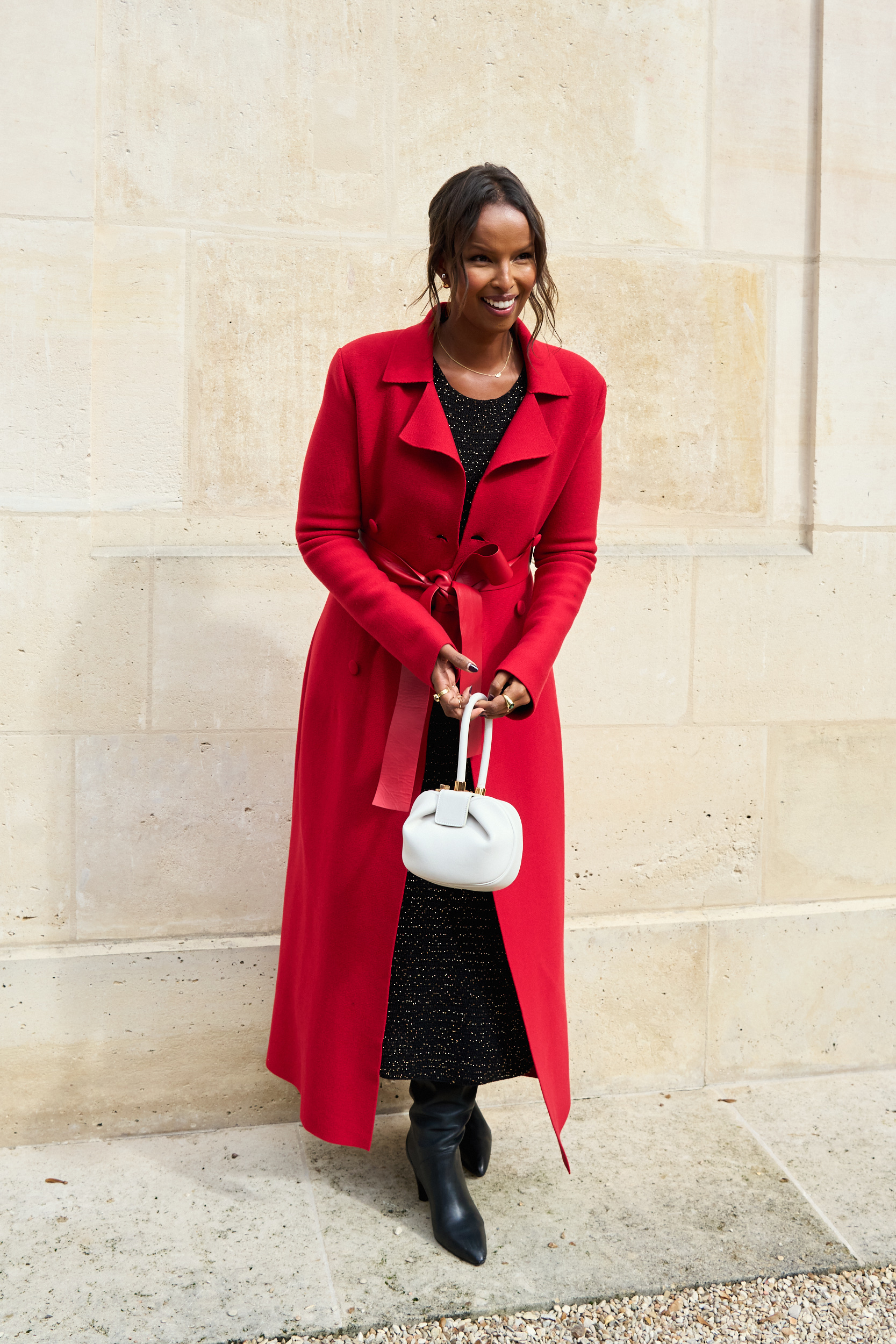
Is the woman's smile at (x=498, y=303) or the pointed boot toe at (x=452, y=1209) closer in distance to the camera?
the woman's smile at (x=498, y=303)

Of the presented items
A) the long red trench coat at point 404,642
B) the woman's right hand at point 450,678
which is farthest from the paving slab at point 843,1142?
the woman's right hand at point 450,678

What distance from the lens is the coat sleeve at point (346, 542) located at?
2473 millimetres

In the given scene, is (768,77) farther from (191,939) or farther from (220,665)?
(191,939)

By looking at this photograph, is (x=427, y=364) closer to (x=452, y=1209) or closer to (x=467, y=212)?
(x=467, y=212)

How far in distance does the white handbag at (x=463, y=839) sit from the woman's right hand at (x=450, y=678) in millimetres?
89

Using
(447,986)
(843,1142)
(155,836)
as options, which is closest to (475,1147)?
(447,986)

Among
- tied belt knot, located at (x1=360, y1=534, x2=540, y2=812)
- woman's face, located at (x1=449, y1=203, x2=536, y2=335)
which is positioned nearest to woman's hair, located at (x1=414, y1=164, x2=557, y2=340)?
woman's face, located at (x1=449, y1=203, x2=536, y2=335)

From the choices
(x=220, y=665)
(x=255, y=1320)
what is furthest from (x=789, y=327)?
(x=255, y=1320)

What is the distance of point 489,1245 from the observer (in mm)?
2756

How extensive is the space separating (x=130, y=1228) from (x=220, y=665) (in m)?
1.40

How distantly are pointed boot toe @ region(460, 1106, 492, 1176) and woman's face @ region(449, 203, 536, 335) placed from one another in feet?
6.13

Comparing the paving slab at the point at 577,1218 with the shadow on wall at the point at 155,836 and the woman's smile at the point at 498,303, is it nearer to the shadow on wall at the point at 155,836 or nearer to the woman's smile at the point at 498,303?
the shadow on wall at the point at 155,836

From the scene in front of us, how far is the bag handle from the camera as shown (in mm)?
2285

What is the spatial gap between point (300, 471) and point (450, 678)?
48.8 inches
